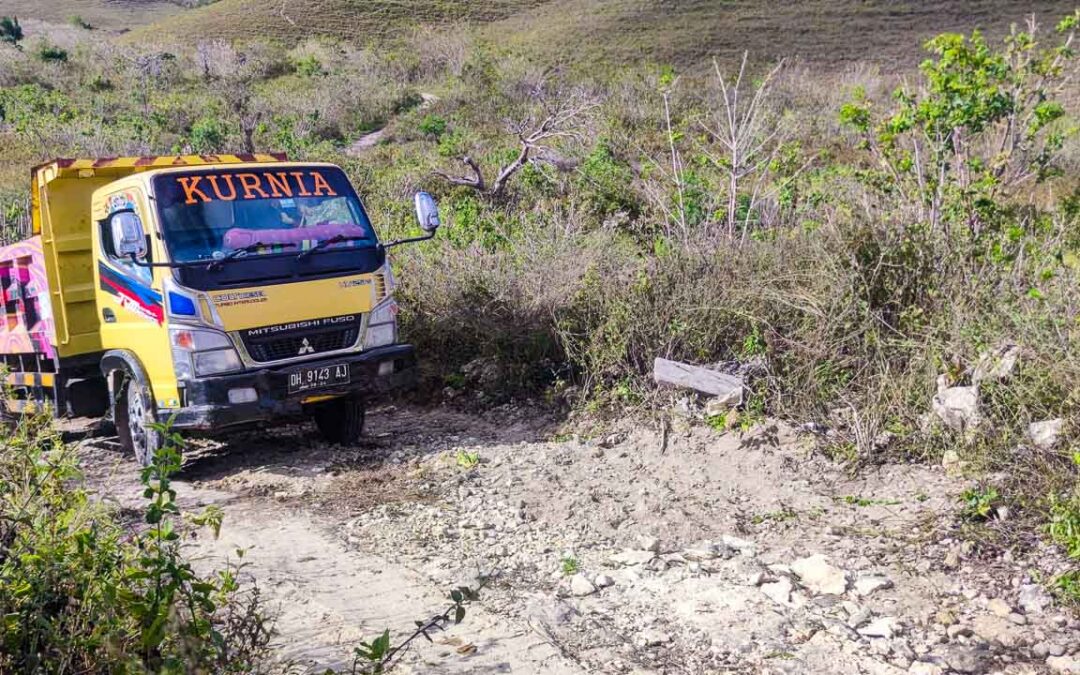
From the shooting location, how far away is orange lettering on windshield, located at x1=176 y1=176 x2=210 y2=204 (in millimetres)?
6672

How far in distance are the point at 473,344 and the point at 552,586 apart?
447cm

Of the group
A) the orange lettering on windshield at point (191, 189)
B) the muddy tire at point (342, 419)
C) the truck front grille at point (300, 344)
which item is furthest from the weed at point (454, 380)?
the orange lettering on windshield at point (191, 189)

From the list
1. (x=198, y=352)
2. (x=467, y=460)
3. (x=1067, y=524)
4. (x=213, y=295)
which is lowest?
(x=467, y=460)

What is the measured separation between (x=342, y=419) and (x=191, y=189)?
2.17 metres

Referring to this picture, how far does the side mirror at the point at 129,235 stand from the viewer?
6250 mm

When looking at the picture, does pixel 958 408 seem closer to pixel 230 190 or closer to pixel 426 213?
pixel 426 213

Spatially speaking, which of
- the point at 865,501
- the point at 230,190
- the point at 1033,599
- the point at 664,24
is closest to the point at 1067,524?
the point at 1033,599

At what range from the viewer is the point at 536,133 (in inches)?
599

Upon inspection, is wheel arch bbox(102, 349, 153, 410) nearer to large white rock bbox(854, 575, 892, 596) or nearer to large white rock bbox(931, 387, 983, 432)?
large white rock bbox(854, 575, 892, 596)

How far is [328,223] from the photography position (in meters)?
7.11

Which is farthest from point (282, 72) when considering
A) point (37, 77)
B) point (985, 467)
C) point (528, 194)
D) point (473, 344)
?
point (985, 467)

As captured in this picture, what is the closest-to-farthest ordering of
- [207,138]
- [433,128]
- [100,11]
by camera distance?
[207,138]
[433,128]
[100,11]

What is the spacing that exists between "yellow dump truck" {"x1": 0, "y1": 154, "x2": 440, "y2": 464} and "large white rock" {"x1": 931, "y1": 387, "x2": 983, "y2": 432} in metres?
3.86

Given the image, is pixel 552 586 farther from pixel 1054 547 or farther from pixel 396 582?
pixel 1054 547
